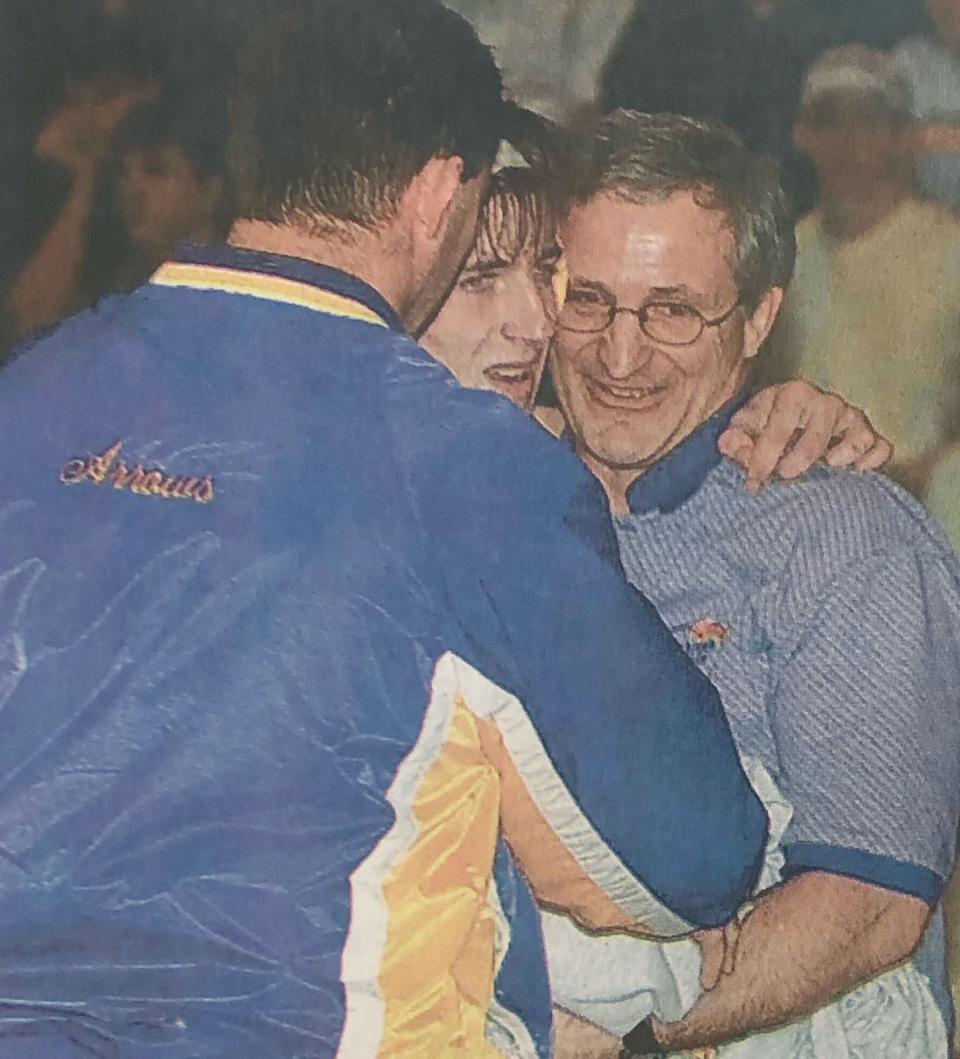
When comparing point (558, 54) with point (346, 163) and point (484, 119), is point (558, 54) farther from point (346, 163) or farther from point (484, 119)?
point (346, 163)

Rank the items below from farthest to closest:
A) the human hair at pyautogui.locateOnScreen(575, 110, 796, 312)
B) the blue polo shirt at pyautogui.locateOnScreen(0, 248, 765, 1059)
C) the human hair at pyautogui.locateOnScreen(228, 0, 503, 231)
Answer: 1. the human hair at pyautogui.locateOnScreen(575, 110, 796, 312)
2. the human hair at pyautogui.locateOnScreen(228, 0, 503, 231)
3. the blue polo shirt at pyautogui.locateOnScreen(0, 248, 765, 1059)

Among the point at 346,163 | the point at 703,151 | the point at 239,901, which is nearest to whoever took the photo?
the point at 239,901

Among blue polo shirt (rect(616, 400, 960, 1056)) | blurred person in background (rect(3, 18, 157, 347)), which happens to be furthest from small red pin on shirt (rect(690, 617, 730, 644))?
blurred person in background (rect(3, 18, 157, 347))

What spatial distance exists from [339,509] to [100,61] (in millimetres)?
537

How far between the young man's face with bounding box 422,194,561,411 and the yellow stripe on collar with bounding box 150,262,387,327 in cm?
15

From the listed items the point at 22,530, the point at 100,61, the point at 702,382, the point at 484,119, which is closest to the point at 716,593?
the point at 702,382

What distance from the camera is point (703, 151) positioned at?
4.56ft

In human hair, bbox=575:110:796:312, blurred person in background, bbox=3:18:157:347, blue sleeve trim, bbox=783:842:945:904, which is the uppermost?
human hair, bbox=575:110:796:312

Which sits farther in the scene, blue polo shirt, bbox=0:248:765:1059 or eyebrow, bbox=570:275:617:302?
eyebrow, bbox=570:275:617:302

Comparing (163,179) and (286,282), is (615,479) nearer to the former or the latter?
(286,282)

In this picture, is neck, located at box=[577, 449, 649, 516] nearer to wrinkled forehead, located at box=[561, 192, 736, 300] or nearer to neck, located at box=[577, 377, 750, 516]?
neck, located at box=[577, 377, 750, 516]

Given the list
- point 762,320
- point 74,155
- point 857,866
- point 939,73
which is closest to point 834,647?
point 857,866

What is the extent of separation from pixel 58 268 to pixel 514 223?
0.41 meters

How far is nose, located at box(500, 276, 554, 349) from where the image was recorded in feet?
4.60
